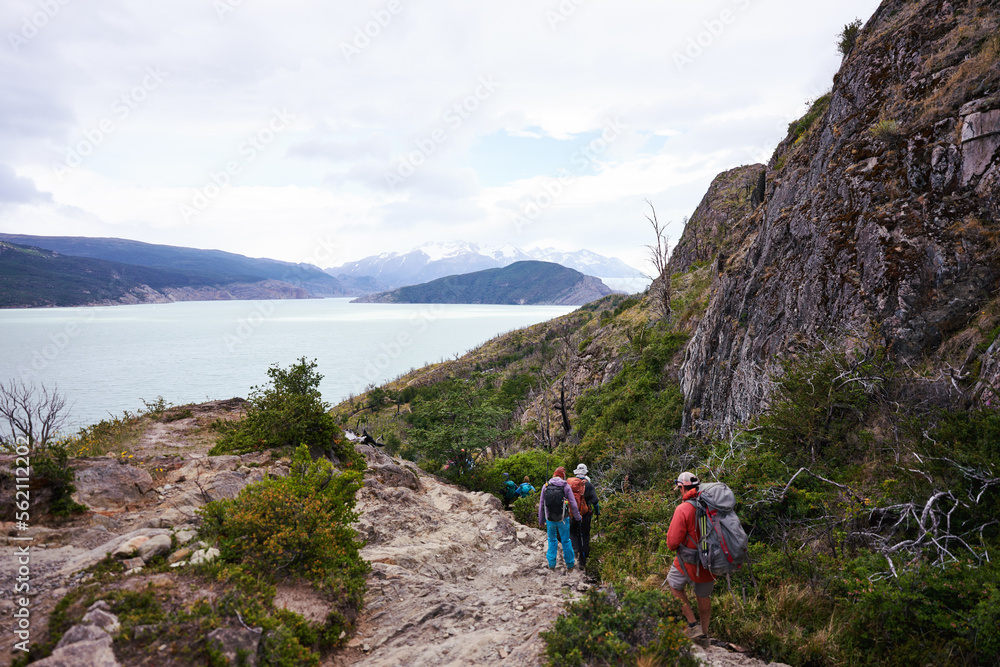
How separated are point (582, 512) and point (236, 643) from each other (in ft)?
19.4

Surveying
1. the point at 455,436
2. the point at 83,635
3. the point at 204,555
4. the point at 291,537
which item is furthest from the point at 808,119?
the point at 83,635

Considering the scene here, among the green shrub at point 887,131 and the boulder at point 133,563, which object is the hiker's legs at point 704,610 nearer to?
the boulder at point 133,563

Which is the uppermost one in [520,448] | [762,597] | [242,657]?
[242,657]

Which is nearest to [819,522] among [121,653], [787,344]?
[787,344]

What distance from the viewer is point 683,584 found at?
18.1 ft

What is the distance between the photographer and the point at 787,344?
35.7 ft

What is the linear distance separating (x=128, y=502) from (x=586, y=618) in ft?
27.0

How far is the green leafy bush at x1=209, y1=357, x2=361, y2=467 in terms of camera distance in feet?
39.0

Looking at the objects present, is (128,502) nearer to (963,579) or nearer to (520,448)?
(963,579)

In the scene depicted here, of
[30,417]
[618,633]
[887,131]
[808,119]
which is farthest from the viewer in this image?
[808,119]

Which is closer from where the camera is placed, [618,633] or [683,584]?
[618,633]

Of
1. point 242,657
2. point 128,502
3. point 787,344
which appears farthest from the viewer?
point 787,344

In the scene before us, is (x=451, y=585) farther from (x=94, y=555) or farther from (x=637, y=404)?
(x=637, y=404)

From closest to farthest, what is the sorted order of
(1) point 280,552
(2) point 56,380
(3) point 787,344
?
(1) point 280,552
(3) point 787,344
(2) point 56,380
